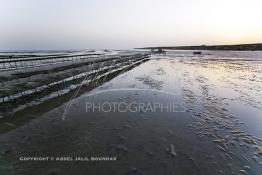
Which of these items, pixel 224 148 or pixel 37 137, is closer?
pixel 224 148

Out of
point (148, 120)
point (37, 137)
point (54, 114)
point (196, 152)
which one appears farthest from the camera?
point (54, 114)

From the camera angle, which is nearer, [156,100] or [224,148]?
[224,148]

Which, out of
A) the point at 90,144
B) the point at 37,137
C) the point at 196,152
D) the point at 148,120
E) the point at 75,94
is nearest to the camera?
the point at 196,152

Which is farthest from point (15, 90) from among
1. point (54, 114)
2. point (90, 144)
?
point (90, 144)

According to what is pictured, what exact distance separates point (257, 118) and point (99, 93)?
10.3 meters

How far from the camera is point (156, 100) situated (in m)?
13.0

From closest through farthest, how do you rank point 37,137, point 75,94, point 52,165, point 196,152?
point 52,165 < point 196,152 < point 37,137 < point 75,94

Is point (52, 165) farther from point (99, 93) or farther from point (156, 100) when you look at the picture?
point (99, 93)

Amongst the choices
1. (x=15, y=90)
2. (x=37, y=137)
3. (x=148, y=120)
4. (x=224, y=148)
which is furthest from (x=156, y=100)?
(x=15, y=90)

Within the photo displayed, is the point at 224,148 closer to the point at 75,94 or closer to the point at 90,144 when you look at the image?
the point at 90,144

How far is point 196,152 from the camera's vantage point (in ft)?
20.9

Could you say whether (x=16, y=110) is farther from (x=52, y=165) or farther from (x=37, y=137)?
(x=52, y=165)

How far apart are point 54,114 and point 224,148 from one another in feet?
26.3

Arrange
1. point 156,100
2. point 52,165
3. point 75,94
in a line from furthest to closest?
point 75,94 < point 156,100 < point 52,165
